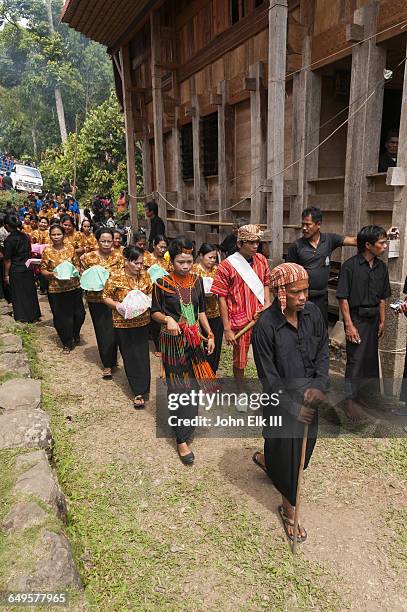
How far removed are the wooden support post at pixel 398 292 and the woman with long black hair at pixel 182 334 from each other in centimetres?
212

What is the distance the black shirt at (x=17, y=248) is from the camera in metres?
7.46

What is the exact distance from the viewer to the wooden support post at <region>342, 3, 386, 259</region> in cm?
517

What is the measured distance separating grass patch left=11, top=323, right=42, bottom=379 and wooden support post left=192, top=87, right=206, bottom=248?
12.6 feet

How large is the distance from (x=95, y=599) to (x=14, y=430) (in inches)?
63.4

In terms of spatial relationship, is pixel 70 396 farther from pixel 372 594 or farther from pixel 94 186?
pixel 94 186

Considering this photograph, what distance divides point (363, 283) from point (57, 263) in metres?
4.37

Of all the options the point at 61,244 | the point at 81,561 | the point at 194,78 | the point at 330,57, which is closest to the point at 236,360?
the point at 81,561

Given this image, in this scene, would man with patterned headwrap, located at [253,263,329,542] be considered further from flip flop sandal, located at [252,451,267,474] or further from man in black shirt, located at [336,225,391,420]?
man in black shirt, located at [336,225,391,420]

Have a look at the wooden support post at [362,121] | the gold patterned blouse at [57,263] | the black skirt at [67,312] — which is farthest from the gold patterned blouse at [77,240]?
the wooden support post at [362,121]

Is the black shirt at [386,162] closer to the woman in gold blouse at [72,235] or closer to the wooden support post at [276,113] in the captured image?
the wooden support post at [276,113]

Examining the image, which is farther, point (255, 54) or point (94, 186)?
point (94, 186)

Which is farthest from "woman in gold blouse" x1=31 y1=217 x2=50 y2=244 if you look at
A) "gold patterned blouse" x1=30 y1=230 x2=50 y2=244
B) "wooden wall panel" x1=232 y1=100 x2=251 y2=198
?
"wooden wall panel" x1=232 y1=100 x2=251 y2=198

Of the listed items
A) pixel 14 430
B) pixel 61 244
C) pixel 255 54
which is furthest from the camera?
pixel 255 54

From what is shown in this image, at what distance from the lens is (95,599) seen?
8.38ft
